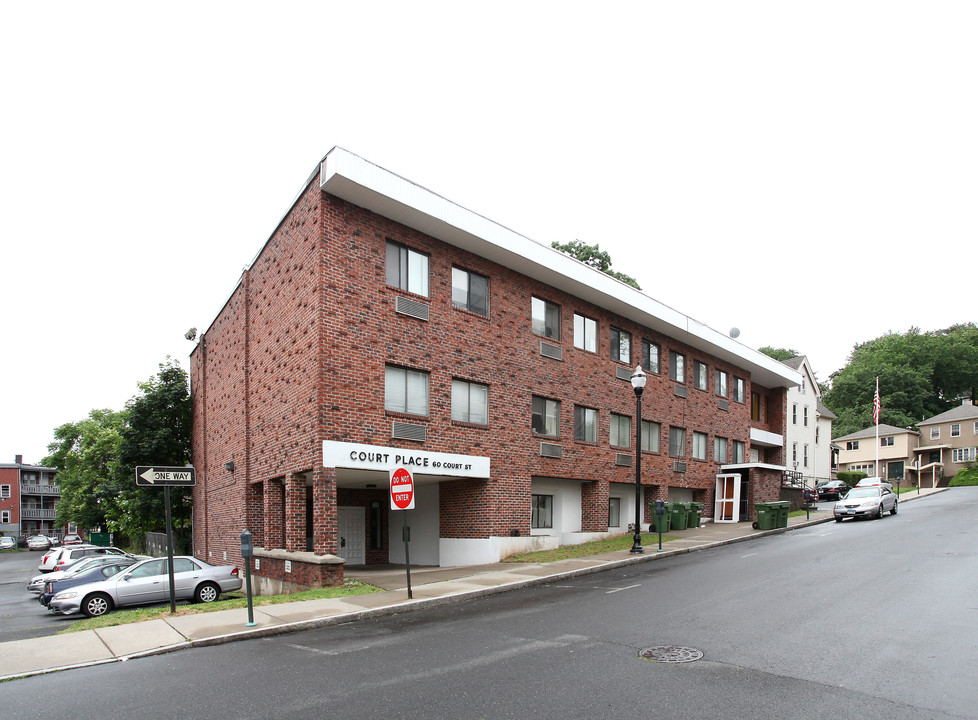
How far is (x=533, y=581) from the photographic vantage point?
53.1 feet

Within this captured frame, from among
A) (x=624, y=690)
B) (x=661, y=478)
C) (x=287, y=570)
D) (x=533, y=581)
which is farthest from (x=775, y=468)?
(x=624, y=690)

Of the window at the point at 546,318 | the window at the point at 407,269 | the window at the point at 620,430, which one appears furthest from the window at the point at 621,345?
the window at the point at 407,269

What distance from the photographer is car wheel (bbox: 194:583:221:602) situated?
18469 mm

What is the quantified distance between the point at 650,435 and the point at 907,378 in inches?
2615

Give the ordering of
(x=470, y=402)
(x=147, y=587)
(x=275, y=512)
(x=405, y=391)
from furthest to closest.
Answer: (x=470, y=402) → (x=275, y=512) → (x=405, y=391) → (x=147, y=587)

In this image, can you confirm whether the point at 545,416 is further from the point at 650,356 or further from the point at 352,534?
the point at 650,356

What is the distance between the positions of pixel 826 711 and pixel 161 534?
4047 cm

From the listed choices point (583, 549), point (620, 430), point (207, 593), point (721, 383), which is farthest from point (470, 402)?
point (721, 383)

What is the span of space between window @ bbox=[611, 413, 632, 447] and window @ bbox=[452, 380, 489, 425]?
7.63 m

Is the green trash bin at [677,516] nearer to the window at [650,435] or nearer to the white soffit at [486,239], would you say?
the window at [650,435]

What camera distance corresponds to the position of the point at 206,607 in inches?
556

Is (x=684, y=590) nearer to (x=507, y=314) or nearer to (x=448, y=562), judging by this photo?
(x=448, y=562)

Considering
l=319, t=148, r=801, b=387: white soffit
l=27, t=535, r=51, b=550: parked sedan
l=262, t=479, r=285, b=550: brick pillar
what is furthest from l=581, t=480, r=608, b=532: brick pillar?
l=27, t=535, r=51, b=550: parked sedan

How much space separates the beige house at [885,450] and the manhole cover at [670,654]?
2777 inches
